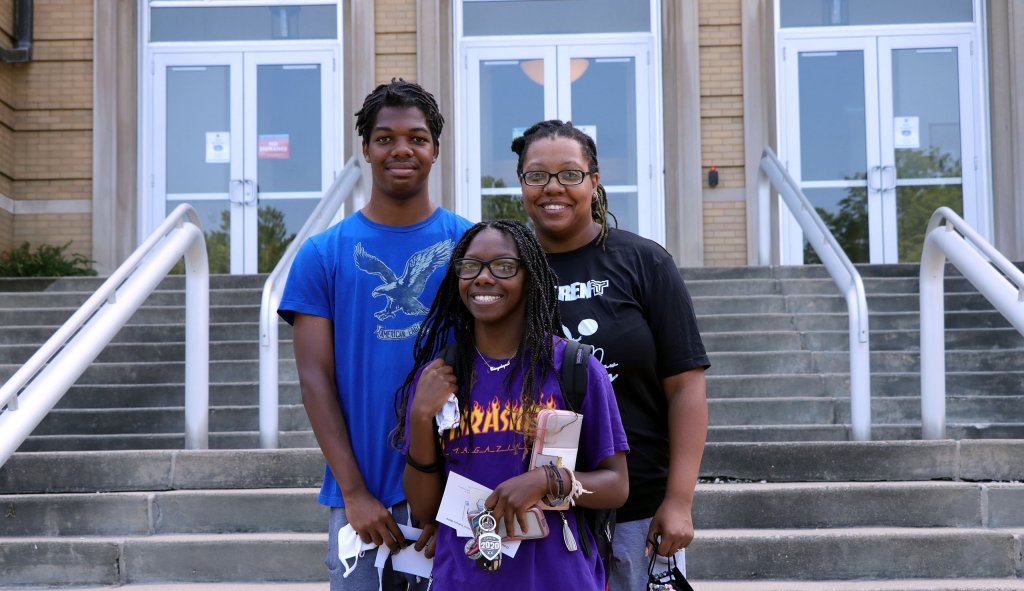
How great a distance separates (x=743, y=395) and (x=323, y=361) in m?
4.33

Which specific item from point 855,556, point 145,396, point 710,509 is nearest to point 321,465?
point 710,509

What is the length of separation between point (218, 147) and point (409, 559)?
29.5 feet

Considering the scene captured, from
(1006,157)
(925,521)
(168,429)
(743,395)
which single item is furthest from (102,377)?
(1006,157)

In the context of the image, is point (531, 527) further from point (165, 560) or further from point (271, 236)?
point (271, 236)

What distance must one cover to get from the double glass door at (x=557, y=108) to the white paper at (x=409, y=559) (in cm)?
833

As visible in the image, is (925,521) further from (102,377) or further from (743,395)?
(102,377)

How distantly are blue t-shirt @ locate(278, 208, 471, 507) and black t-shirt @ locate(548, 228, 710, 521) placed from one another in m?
0.33

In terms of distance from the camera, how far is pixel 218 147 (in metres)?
10.8

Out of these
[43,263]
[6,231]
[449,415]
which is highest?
[6,231]

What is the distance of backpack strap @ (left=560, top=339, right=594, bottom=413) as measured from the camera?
2.35 meters

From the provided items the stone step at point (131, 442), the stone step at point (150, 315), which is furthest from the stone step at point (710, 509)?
the stone step at point (150, 315)

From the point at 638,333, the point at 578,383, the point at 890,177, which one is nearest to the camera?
the point at 578,383

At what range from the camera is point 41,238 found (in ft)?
33.8

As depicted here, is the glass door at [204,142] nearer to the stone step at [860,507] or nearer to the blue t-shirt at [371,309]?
the stone step at [860,507]
